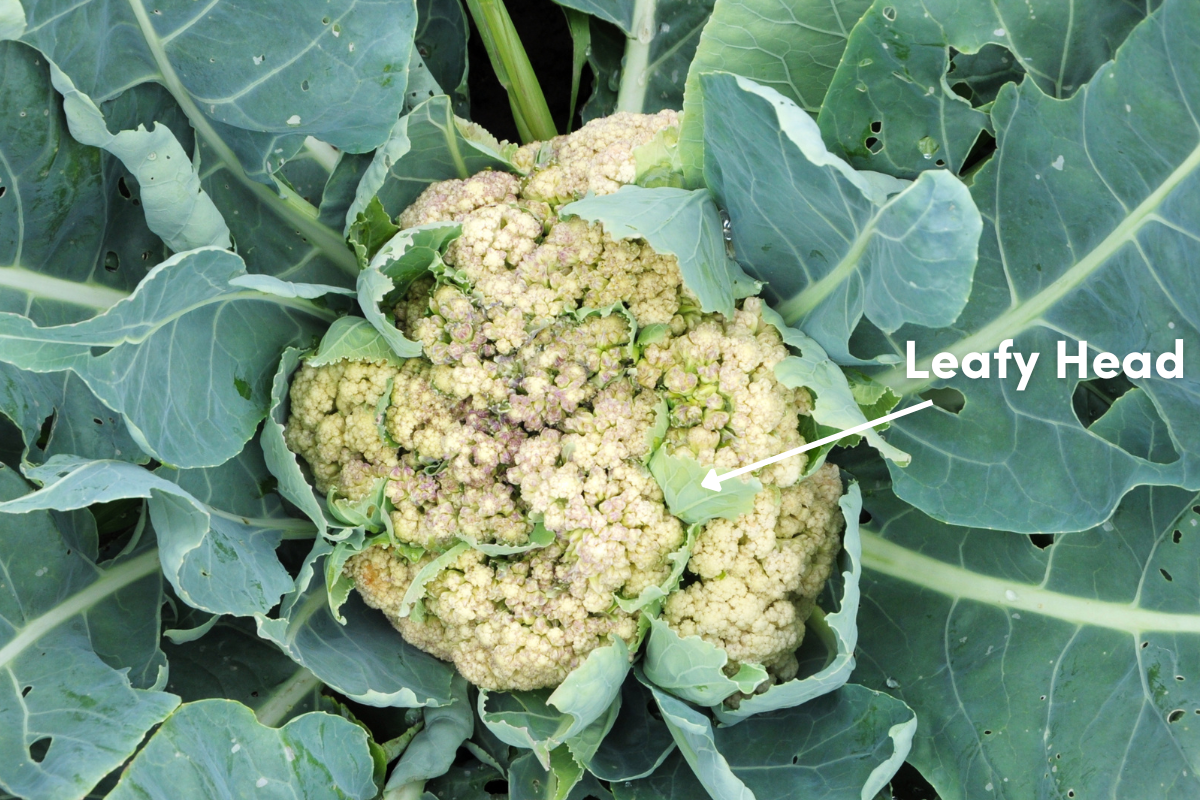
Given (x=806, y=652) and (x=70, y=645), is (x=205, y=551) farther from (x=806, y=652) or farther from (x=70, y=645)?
(x=806, y=652)

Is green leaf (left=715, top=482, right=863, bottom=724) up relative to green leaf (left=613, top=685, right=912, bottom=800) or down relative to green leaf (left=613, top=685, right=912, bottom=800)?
up

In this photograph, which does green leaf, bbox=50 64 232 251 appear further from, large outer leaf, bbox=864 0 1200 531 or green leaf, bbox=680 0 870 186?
large outer leaf, bbox=864 0 1200 531

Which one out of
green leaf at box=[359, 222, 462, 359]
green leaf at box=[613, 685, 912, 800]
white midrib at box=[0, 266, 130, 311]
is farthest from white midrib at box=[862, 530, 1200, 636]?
white midrib at box=[0, 266, 130, 311]

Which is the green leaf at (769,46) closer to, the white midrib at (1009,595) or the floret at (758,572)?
the floret at (758,572)

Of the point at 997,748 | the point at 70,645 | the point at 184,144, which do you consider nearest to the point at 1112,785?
the point at 997,748

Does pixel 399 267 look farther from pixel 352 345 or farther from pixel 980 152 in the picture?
pixel 980 152

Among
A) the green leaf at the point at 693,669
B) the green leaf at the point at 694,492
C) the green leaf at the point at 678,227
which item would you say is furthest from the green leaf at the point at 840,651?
the green leaf at the point at 678,227
